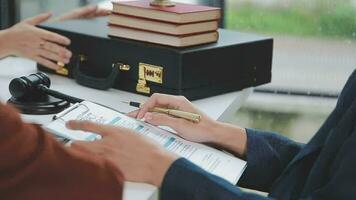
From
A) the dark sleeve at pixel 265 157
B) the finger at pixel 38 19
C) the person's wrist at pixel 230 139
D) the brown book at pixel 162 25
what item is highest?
the brown book at pixel 162 25

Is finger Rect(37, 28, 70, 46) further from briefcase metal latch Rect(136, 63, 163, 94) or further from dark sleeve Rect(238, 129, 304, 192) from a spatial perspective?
dark sleeve Rect(238, 129, 304, 192)

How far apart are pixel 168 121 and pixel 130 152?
0.21m

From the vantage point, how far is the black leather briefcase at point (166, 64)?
151 cm

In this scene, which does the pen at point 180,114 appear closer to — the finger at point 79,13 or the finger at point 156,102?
the finger at point 156,102

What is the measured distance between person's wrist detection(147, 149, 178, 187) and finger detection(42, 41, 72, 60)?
0.76m

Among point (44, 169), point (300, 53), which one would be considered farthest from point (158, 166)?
point (300, 53)

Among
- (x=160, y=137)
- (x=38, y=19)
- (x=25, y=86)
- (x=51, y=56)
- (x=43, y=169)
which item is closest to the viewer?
(x=43, y=169)

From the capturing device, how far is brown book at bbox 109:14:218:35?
148cm

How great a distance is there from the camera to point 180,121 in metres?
1.22

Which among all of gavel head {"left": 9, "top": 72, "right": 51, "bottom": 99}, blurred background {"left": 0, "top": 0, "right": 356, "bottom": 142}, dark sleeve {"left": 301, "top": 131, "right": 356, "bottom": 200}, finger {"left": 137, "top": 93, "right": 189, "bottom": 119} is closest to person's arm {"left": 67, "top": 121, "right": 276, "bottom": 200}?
dark sleeve {"left": 301, "top": 131, "right": 356, "bottom": 200}

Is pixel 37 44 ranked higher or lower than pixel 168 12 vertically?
lower

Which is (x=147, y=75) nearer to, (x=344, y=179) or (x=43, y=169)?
(x=344, y=179)

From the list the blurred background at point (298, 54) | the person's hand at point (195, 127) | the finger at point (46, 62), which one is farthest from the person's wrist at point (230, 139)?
the blurred background at point (298, 54)

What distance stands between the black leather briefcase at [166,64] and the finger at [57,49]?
0.02 metres
